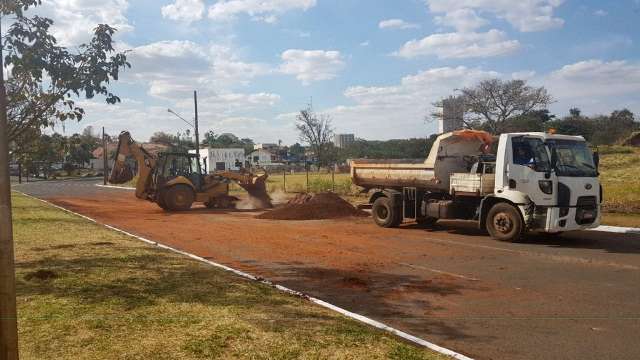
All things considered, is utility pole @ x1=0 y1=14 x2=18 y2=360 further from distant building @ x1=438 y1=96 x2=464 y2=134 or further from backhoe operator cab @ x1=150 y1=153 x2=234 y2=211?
distant building @ x1=438 y1=96 x2=464 y2=134

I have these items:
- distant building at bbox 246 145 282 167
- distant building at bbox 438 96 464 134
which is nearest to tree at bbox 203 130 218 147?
distant building at bbox 246 145 282 167

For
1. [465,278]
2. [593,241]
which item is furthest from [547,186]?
[465,278]

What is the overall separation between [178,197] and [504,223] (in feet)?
47.4

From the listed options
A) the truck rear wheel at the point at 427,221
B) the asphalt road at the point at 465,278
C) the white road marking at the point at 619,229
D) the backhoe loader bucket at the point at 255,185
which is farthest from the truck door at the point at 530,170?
the backhoe loader bucket at the point at 255,185

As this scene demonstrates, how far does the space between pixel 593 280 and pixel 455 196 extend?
5.99 meters

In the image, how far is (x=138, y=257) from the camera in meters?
10.2

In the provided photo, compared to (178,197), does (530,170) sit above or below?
above

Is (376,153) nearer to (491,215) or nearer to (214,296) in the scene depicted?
(491,215)

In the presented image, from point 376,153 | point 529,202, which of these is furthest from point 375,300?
point 376,153

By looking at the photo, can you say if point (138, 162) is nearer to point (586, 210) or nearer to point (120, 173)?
point (120, 173)

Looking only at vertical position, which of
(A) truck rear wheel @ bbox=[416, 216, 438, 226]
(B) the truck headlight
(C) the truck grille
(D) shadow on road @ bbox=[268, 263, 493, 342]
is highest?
(B) the truck headlight

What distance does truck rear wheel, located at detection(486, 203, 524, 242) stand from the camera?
12.8 m

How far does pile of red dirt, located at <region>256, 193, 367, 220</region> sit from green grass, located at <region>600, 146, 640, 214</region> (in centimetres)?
850

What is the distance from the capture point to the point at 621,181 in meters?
25.3
